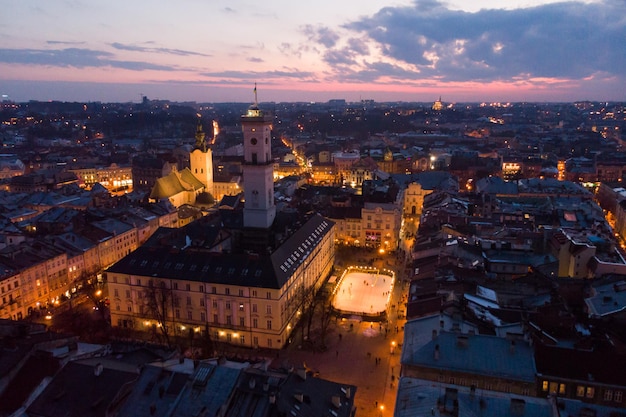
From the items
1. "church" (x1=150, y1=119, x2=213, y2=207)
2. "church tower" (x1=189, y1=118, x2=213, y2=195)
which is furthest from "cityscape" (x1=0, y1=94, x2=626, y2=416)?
"church tower" (x1=189, y1=118, x2=213, y2=195)

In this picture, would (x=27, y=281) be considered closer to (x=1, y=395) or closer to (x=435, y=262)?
(x=1, y=395)

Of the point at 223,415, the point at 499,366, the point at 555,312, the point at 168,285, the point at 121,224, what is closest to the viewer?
the point at 223,415

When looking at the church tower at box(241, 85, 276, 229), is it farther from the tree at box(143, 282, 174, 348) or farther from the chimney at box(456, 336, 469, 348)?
the chimney at box(456, 336, 469, 348)

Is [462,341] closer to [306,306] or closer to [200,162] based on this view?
[306,306]

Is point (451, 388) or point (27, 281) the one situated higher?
point (451, 388)

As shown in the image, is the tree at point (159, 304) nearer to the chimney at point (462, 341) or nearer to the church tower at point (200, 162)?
the chimney at point (462, 341)

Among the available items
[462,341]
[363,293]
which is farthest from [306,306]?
[462,341]

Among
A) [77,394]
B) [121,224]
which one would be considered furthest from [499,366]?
[121,224]
